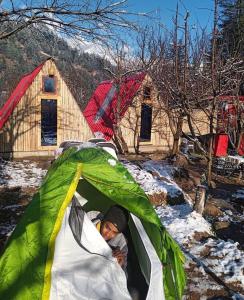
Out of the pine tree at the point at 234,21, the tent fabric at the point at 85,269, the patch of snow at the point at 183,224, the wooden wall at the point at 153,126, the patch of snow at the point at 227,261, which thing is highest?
the pine tree at the point at 234,21

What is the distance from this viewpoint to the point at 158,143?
18.1 meters

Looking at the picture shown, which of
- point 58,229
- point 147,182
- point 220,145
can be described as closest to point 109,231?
point 58,229

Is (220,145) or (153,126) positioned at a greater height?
(153,126)

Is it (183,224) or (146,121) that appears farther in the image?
(146,121)

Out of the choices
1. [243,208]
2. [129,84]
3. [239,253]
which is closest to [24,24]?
[239,253]

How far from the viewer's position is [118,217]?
462cm

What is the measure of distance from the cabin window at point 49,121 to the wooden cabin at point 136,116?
82.6 inches

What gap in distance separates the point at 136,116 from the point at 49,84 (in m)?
4.66

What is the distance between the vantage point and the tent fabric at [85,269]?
3.51 m

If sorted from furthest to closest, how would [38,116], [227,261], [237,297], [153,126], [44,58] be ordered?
[153,126] → [44,58] → [38,116] → [227,261] → [237,297]

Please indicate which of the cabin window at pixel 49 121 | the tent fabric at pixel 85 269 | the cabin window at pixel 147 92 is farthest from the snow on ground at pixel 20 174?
the cabin window at pixel 147 92

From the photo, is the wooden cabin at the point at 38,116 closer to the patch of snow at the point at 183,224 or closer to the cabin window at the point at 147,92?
the cabin window at the point at 147,92

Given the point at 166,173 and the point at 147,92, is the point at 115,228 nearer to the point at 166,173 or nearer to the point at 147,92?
the point at 166,173

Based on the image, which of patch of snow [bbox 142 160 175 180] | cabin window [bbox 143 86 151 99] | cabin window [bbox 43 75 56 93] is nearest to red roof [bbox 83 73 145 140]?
cabin window [bbox 143 86 151 99]
